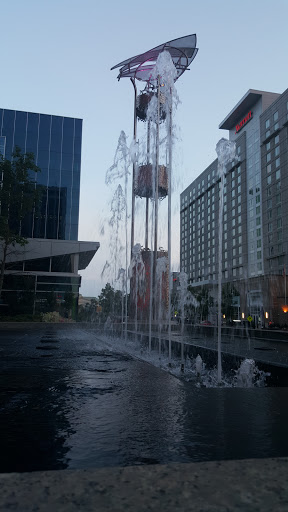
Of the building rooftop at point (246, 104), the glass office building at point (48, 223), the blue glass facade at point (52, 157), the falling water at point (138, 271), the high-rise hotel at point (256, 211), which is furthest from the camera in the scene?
the building rooftop at point (246, 104)

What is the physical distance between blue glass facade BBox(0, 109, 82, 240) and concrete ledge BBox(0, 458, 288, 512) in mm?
37083

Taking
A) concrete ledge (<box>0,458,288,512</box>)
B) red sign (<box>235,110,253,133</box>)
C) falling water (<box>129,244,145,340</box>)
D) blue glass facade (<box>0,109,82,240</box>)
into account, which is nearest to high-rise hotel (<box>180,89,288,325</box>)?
red sign (<box>235,110,253,133</box>)

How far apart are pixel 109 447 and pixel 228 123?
272 feet

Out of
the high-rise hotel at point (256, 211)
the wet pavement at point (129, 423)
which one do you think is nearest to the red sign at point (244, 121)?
the high-rise hotel at point (256, 211)

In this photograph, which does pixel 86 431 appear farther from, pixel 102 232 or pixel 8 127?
pixel 8 127

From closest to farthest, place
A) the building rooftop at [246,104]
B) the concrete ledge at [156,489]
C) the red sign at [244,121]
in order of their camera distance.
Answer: the concrete ledge at [156,489] → the building rooftop at [246,104] → the red sign at [244,121]

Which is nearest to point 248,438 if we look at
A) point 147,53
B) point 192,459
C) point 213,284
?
point 192,459

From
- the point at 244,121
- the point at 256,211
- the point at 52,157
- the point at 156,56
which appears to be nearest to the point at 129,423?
the point at 156,56

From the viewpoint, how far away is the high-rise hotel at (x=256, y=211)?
56688 mm

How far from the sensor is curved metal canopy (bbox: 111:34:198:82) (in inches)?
1161

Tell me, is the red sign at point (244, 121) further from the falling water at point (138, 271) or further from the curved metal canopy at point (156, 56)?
the falling water at point (138, 271)

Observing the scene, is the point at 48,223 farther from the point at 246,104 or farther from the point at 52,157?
the point at 246,104

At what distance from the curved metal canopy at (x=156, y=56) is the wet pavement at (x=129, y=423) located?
1179 inches

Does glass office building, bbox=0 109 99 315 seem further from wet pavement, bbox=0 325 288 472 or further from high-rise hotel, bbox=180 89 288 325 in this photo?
high-rise hotel, bbox=180 89 288 325
